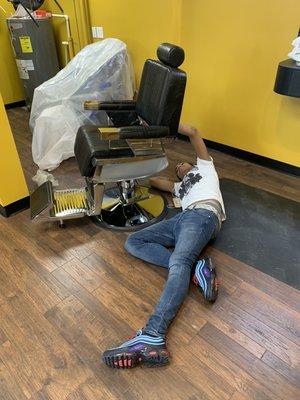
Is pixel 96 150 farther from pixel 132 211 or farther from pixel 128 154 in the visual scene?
pixel 132 211

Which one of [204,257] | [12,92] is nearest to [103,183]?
[204,257]

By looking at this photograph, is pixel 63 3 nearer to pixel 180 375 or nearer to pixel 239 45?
pixel 239 45

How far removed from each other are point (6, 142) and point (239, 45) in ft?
6.07

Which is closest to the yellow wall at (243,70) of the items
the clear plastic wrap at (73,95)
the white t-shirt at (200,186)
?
the clear plastic wrap at (73,95)

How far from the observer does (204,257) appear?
1.65 meters

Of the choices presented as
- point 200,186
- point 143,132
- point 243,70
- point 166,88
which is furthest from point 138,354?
point 243,70

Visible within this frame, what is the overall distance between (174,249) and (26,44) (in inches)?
124

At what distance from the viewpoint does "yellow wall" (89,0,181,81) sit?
2584 mm

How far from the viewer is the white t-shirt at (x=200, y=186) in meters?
1.63

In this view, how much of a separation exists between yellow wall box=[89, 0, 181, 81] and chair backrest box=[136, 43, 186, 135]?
98 cm

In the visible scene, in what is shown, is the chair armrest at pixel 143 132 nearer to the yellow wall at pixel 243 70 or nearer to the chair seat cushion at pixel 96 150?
the chair seat cushion at pixel 96 150

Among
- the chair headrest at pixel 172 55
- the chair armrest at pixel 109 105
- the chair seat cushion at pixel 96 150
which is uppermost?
the chair headrest at pixel 172 55

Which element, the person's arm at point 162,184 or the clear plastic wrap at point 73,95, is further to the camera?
the clear plastic wrap at point 73,95

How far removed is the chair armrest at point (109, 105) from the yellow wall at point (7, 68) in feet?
8.54
